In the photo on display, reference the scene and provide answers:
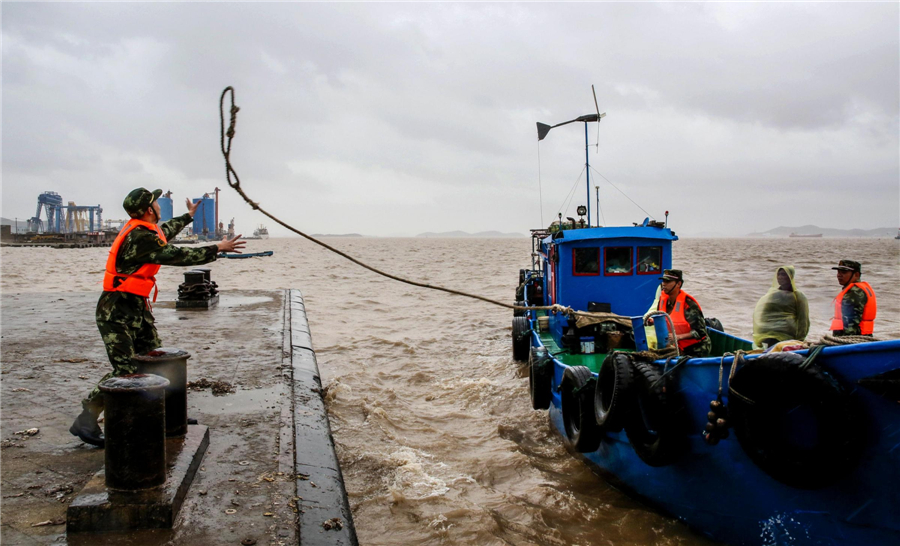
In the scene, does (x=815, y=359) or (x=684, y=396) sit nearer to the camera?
(x=815, y=359)

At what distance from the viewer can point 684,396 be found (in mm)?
4836

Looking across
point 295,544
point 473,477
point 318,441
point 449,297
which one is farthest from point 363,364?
point 449,297

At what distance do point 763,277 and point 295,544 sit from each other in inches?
1511

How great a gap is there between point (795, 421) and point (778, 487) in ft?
2.20

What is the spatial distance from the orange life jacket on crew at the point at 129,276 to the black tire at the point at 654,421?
410 cm

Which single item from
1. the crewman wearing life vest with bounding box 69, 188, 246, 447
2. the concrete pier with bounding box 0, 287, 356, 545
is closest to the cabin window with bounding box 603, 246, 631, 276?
the concrete pier with bounding box 0, 287, 356, 545

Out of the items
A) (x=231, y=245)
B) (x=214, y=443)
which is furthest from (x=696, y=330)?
(x=214, y=443)

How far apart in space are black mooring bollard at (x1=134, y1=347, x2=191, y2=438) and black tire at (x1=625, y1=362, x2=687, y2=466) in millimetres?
3699

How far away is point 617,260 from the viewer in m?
9.66

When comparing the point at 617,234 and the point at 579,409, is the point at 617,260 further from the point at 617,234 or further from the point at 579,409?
the point at 579,409

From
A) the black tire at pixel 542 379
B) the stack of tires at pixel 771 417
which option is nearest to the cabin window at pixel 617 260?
the black tire at pixel 542 379

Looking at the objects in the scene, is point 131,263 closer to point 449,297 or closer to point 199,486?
point 199,486

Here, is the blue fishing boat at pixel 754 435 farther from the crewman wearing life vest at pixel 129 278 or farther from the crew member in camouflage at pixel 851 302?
the crewman wearing life vest at pixel 129 278

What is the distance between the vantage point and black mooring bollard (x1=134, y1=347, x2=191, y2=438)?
170 inches
